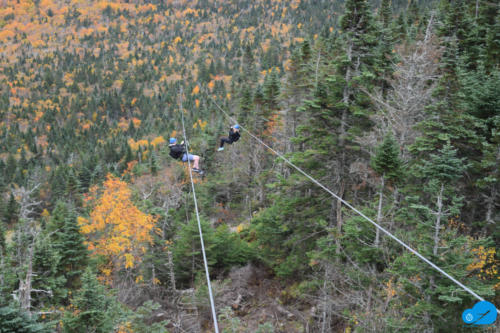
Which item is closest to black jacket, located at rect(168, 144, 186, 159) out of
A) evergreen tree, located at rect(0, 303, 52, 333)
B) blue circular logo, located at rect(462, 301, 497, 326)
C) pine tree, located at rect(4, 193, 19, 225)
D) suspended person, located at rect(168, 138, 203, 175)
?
suspended person, located at rect(168, 138, 203, 175)

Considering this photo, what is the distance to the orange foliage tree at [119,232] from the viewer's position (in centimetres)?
2466

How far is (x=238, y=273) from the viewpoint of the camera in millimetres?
19484

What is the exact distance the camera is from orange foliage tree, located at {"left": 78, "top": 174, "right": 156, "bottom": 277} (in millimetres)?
24656

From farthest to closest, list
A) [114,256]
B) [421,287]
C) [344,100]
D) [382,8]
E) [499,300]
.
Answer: [382,8], [114,256], [344,100], [499,300], [421,287]

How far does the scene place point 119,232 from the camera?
27.0 meters

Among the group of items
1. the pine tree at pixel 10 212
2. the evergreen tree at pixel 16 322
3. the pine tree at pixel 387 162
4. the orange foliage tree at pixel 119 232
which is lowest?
the pine tree at pixel 10 212

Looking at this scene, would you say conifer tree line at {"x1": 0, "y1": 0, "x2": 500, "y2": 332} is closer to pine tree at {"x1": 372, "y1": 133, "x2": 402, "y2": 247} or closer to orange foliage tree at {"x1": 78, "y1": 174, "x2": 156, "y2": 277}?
pine tree at {"x1": 372, "y1": 133, "x2": 402, "y2": 247}

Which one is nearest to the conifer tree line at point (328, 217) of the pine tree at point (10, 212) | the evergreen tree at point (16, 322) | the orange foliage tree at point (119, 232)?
the evergreen tree at point (16, 322)

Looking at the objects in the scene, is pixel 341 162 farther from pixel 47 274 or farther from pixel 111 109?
pixel 111 109

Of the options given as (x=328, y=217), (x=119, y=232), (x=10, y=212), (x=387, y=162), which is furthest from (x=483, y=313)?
(x=10, y=212)

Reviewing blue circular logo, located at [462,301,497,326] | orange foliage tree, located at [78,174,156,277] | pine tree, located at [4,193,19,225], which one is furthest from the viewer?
pine tree, located at [4,193,19,225]

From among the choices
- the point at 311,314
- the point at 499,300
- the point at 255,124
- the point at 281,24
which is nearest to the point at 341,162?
the point at 499,300

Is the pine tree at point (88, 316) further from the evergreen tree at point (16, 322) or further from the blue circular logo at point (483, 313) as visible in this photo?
the blue circular logo at point (483, 313)

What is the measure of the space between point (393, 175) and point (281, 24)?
6857 inches
